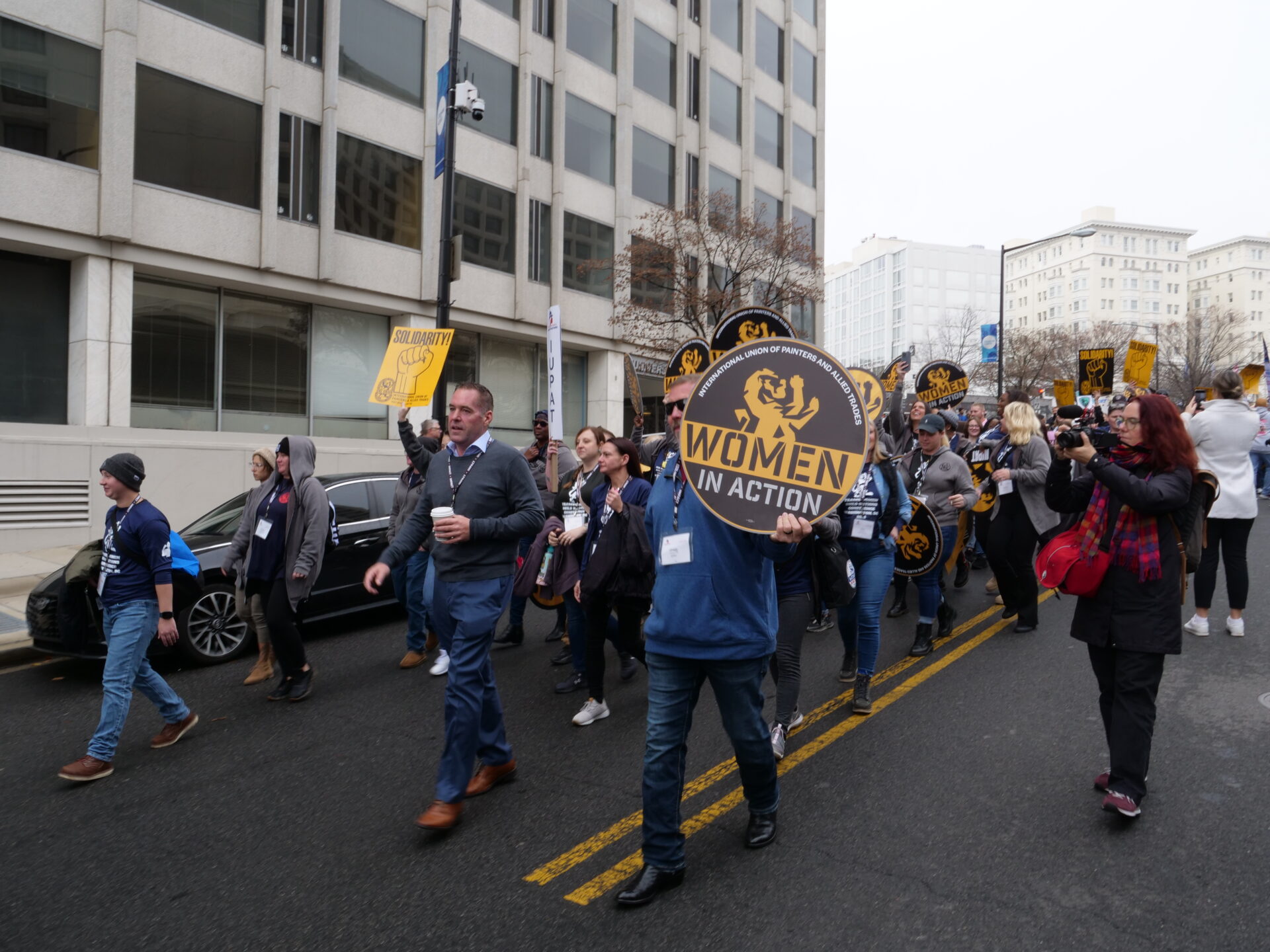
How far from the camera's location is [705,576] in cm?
337

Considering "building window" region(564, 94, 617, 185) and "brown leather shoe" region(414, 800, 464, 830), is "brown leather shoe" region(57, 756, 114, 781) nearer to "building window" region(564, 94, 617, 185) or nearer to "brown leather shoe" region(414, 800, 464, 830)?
"brown leather shoe" region(414, 800, 464, 830)

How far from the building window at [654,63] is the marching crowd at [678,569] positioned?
2075 cm

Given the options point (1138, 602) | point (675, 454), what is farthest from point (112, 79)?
point (1138, 602)

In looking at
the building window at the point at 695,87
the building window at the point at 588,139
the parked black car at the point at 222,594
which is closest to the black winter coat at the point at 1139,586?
→ the parked black car at the point at 222,594

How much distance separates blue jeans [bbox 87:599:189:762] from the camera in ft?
15.4

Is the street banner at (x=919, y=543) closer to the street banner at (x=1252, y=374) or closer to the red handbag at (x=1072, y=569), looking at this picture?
the red handbag at (x=1072, y=569)

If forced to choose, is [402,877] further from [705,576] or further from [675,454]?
[675,454]

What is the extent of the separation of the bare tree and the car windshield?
1371cm

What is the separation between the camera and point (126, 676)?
4.80 meters

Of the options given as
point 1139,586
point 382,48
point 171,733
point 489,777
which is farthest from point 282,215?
point 1139,586

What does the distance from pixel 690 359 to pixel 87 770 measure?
609cm

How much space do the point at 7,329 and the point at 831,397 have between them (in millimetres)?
14673

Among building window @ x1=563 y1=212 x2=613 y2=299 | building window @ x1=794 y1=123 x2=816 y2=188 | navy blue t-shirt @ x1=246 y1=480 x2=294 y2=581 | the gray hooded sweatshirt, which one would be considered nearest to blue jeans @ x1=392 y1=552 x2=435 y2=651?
the gray hooded sweatshirt

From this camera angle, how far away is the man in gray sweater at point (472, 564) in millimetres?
4031
